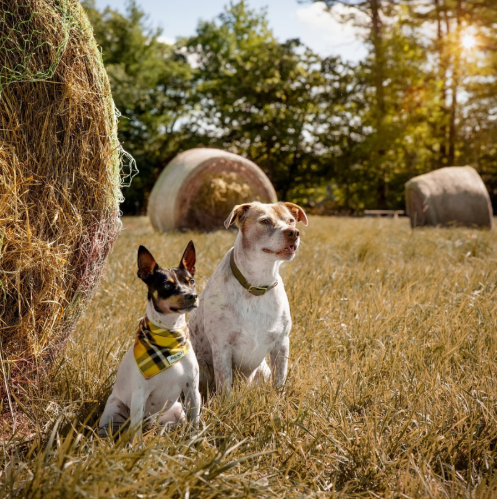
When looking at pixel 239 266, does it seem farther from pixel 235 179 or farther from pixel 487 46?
pixel 487 46

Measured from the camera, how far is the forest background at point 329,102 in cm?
2138

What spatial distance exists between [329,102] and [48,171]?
70.2 feet

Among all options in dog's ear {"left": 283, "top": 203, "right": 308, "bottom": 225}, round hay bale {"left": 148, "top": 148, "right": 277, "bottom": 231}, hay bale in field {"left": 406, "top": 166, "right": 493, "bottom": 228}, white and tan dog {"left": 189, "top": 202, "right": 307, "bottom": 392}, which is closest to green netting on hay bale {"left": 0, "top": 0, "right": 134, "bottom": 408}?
white and tan dog {"left": 189, "top": 202, "right": 307, "bottom": 392}

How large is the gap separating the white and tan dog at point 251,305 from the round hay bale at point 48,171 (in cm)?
81

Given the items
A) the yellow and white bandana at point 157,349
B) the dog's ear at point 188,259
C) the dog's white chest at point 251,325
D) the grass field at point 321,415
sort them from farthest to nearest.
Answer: the dog's white chest at point 251,325
the dog's ear at point 188,259
the yellow and white bandana at point 157,349
the grass field at point 321,415

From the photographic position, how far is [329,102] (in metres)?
22.5

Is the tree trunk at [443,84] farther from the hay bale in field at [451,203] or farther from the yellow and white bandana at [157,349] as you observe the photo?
the yellow and white bandana at [157,349]

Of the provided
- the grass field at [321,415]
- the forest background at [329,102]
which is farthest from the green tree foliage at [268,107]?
the grass field at [321,415]

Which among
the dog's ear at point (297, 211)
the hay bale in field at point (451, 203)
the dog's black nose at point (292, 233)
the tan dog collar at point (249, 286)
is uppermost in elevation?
the hay bale in field at point (451, 203)

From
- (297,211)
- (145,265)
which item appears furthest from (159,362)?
(297,211)

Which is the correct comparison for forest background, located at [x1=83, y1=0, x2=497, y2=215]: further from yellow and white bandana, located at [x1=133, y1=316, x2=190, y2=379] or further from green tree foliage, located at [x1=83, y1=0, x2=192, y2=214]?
yellow and white bandana, located at [x1=133, y1=316, x2=190, y2=379]

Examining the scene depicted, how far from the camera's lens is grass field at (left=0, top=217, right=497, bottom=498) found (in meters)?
1.82

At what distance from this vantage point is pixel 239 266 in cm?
301

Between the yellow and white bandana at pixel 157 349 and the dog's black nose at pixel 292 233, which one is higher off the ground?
the dog's black nose at pixel 292 233
